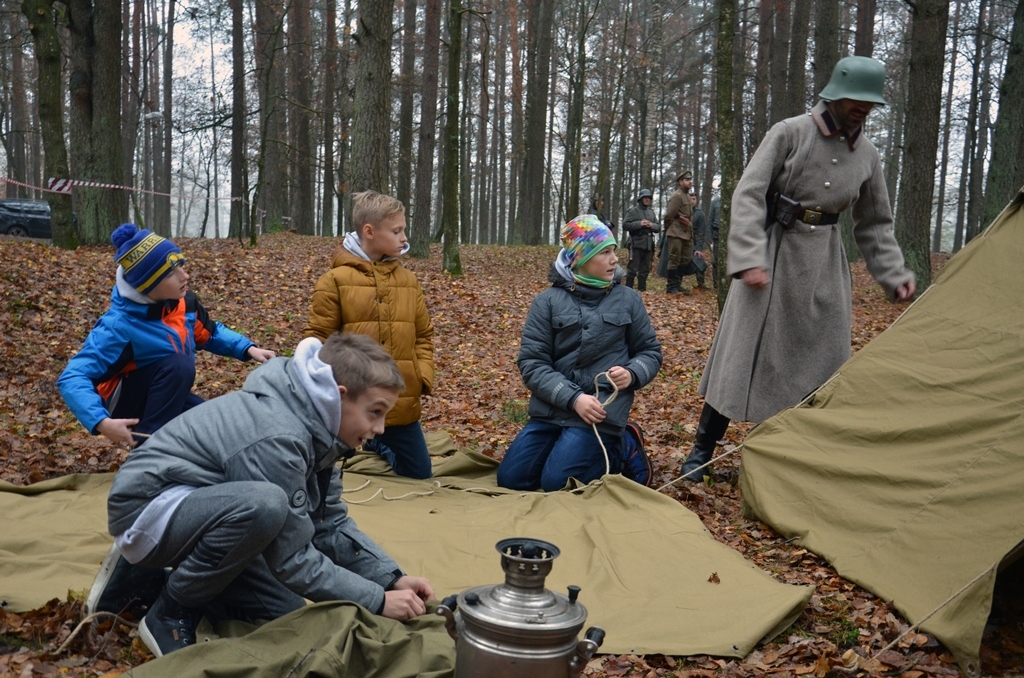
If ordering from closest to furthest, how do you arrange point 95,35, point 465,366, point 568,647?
point 568,647
point 465,366
point 95,35

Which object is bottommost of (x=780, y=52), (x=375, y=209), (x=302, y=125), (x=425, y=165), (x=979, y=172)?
(x=375, y=209)

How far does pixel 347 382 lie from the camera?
248 centimetres

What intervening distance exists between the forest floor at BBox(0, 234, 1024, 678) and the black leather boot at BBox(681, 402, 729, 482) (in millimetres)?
127

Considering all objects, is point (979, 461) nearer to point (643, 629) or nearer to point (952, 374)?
point (952, 374)

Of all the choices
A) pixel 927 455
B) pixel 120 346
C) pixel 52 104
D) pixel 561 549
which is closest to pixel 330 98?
pixel 52 104

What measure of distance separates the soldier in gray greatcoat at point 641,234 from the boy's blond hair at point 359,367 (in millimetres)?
11107

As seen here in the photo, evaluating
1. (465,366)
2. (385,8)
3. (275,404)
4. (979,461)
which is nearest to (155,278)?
(275,404)

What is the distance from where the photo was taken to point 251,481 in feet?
7.88

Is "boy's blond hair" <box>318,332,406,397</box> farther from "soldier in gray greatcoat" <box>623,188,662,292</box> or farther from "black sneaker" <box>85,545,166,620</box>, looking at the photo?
"soldier in gray greatcoat" <box>623,188,662,292</box>

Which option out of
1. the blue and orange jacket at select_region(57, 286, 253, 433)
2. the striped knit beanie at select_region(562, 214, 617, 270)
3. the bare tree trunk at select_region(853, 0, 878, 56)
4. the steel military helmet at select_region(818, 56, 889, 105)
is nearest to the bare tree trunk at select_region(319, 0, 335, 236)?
the bare tree trunk at select_region(853, 0, 878, 56)

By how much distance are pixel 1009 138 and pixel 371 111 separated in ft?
26.0

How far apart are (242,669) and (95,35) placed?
11.5 meters

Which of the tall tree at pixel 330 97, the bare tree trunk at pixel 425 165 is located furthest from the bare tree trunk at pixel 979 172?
the tall tree at pixel 330 97

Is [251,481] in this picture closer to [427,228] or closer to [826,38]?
[427,228]
